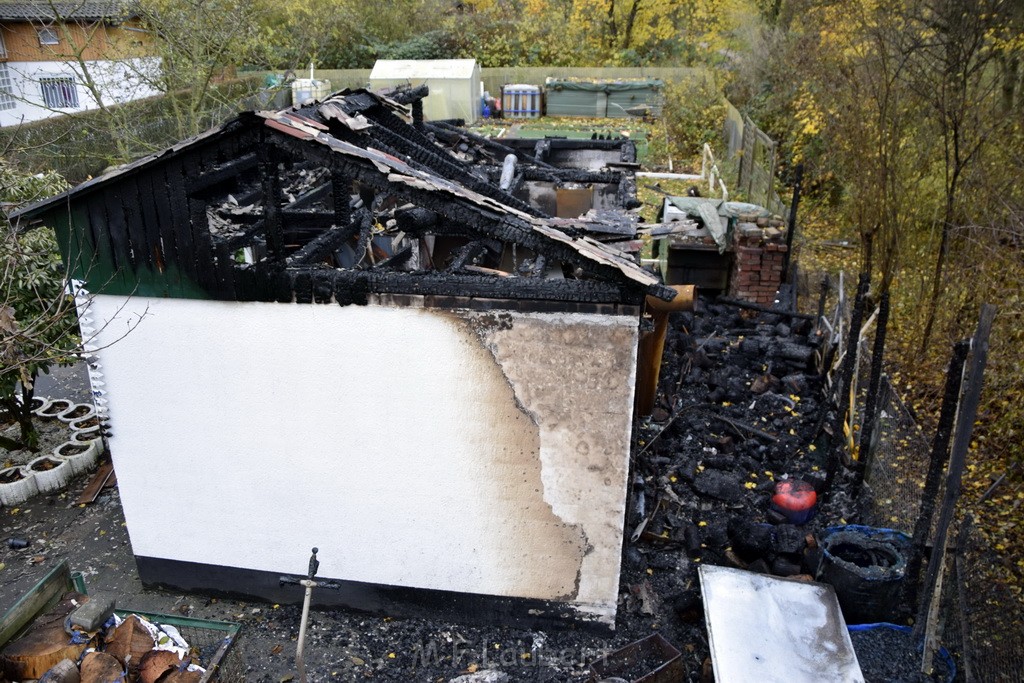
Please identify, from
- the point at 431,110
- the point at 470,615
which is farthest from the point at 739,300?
the point at 431,110

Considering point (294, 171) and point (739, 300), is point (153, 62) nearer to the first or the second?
point (294, 171)

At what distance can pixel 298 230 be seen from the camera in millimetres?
7711

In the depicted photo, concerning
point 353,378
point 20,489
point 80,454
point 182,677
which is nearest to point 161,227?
point 353,378

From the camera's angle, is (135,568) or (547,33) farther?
(547,33)

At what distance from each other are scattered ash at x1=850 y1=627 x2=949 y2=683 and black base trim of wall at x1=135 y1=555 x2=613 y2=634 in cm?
242

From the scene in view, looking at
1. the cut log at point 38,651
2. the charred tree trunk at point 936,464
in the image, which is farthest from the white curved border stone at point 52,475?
the charred tree trunk at point 936,464

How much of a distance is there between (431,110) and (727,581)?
2914 centimetres

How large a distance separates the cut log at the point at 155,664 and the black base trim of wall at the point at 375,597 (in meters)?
1.33

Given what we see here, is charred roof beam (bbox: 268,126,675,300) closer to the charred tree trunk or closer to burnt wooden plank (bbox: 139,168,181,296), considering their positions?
burnt wooden plank (bbox: 139,168,181,296)

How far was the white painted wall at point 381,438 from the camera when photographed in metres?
6.40

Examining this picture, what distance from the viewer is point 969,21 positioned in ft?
36.5

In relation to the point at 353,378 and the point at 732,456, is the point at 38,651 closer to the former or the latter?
the point at 353,378

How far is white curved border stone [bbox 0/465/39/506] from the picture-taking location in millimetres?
9469

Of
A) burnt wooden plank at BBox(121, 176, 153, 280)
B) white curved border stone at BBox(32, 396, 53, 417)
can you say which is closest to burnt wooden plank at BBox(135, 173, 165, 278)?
burnt wooden plank at BBox(121, 176, 153, 280)
